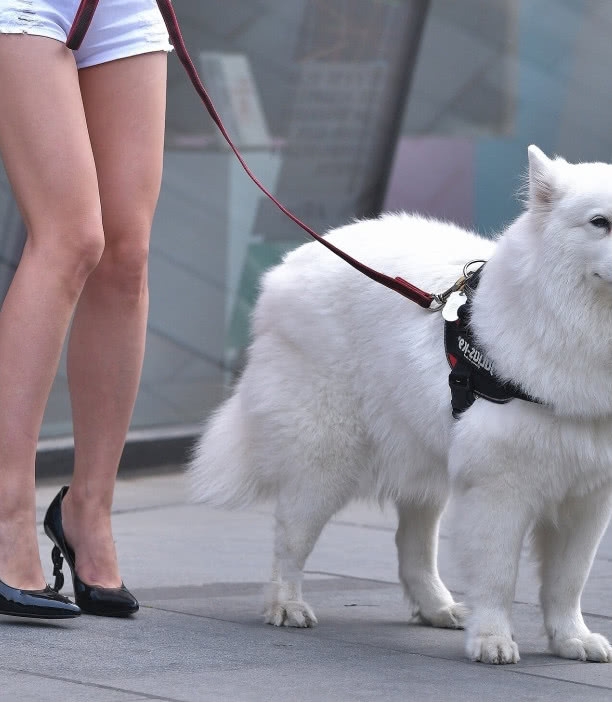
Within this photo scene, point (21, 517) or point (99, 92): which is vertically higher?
point (99, 92)

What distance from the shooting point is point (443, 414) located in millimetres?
3594

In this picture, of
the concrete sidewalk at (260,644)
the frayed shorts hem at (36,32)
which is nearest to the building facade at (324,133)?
the concrete sidewalk at (260,644)

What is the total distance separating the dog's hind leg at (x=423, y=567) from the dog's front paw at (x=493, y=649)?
1.88 feet

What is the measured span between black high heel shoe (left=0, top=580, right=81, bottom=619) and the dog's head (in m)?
1.50

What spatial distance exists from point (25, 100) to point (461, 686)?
177 centimetres

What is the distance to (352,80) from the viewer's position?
27.8 ft

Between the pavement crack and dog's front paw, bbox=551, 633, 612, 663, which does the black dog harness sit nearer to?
dog's front paw, bbox=551, 633, 612, 663

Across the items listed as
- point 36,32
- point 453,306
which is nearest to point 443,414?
point 453,306

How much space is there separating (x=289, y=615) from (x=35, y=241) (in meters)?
1.26

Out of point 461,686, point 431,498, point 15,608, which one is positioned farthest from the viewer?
point 431,498

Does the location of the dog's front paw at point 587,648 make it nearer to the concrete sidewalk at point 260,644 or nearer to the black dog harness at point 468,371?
the concrete sidewalk at point 260,644

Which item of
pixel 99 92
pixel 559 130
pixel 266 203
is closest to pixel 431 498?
pixel 99 92

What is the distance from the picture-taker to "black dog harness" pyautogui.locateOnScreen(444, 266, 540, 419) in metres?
3.44

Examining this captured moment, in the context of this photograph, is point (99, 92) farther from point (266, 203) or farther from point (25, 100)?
point (266, 203)
